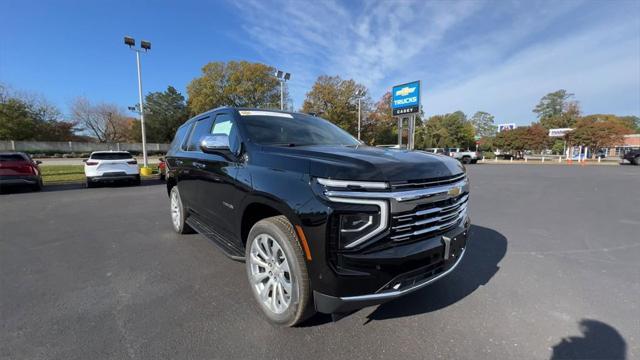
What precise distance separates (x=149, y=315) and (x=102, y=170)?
10882 mm

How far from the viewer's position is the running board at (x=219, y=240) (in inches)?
116

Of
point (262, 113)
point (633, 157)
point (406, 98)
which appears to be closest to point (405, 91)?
point (406, 98)

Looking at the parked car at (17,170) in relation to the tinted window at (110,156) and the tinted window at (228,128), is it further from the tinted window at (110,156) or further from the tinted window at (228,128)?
the tinted window at (228,128)

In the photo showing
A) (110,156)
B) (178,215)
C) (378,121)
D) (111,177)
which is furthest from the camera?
(378,121)

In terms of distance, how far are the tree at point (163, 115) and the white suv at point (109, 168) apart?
5081cm

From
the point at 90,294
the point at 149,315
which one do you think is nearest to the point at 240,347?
the point at 149,315

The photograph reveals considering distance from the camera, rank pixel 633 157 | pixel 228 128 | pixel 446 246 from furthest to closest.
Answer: pixel 633 157 < pixel 228 128 < pixel 446 246

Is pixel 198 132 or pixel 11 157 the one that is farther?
pixel 11 157

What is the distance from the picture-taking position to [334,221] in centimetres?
192

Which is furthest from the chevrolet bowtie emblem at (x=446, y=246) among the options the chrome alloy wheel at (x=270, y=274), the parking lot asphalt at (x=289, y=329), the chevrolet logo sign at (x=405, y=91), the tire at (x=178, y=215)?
the chevrolet logo sign at (x=405, y=91)

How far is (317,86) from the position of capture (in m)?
41.5

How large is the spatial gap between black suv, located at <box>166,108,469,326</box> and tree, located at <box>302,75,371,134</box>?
38757 millimetres

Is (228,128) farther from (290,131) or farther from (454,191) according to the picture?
(454,191)

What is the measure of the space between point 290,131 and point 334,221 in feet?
5.36
